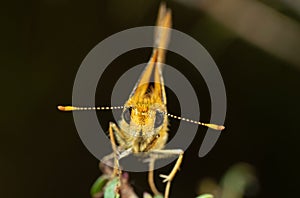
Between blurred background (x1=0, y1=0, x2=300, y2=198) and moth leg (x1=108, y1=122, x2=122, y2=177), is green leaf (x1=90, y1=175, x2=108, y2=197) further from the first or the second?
blurred background (x1=0, y1=0, x2=300, y2=198)

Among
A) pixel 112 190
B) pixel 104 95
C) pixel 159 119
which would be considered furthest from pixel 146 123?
pixel 104 95

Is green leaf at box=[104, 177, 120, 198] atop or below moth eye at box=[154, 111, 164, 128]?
below

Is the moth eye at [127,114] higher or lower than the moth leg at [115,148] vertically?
higher

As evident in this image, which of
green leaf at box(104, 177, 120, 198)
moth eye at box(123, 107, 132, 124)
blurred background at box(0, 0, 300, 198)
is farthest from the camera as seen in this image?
blurred background at box(0, 0, 300, 198)

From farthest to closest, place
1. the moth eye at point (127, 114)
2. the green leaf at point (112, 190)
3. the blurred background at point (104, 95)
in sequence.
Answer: the blurred background at point (104, 95) < the moth eye at point (127, 114) < the green leaf at point (112, 190)

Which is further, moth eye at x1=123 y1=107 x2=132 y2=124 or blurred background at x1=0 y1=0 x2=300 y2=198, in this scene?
blurred background at x1=0 y1=0 x2=300 y2=198

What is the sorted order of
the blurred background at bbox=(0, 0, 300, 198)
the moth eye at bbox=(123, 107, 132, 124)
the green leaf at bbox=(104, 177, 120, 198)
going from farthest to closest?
1. the blurred background at bbox=(0, 0, 300, 198)
2. the moth eye at bbox=(123, 107, 132, 124)
3. the green leaf at bbox=(104, 177, 120, 198)

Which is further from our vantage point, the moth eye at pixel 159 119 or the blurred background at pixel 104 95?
the blurred background at pixel 104 95

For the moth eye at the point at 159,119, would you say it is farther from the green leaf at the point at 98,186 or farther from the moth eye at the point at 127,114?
the green leaf at the point at 98,186

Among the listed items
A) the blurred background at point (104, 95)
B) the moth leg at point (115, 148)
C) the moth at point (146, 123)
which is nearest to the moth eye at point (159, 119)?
the moth at point (146, 123)

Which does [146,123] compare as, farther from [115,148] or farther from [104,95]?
[104,95]

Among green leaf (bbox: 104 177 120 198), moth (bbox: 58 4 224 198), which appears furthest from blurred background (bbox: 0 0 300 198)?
green leaf (bbox: 104 177 120 198)
